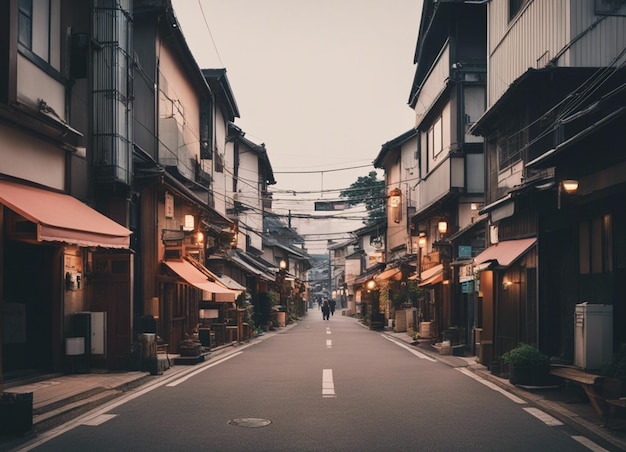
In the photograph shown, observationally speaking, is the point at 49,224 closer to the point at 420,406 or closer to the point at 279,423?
the point at 279,423

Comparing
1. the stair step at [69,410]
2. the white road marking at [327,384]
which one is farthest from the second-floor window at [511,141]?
the stair step at [69,410]

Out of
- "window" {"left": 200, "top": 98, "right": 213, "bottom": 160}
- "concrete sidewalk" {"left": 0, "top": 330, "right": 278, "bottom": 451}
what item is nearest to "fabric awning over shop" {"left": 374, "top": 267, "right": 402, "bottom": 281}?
"window" {"left": 200, "top": 98, "right": 213, "bottom": 160}

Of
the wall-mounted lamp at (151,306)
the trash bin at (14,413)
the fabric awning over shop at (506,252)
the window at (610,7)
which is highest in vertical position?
the window at (610,7)

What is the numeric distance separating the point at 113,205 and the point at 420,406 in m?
9.85

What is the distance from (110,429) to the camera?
33.2ft

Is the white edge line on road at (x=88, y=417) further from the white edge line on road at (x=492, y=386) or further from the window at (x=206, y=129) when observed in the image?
the window at (x=206, y=129)

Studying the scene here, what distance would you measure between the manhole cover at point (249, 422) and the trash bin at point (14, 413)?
119 inches

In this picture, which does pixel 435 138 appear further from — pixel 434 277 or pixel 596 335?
pixel 596 335

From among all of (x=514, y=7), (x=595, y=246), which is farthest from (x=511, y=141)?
(x=595, y=246)

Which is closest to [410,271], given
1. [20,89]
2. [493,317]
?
[493,317]

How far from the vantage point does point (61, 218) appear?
13.0 m

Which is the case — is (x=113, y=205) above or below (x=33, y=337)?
above

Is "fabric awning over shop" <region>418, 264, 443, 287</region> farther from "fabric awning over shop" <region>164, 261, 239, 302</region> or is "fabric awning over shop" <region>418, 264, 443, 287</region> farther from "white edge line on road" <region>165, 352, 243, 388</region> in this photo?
"fabric awning over shop" <region>164, 261, 239, 302</region>

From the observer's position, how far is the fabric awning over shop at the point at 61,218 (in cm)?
1180
